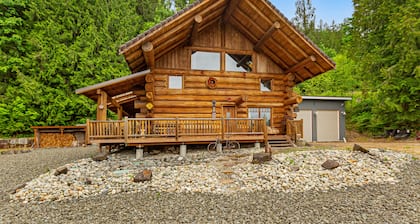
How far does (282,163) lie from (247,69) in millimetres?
6410

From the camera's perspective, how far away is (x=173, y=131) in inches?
373

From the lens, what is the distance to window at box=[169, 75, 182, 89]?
36.7ft

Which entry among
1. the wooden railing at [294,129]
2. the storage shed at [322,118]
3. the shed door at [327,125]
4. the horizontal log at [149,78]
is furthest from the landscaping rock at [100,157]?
the shed door at [327,125]

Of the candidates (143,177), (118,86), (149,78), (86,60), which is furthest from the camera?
(86,60)

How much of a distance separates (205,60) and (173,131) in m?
4.30

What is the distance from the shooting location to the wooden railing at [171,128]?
882 cm

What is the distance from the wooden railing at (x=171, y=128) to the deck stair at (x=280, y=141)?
1063 millimetres

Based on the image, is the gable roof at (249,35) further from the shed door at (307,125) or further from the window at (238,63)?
the shed door at (307,125)

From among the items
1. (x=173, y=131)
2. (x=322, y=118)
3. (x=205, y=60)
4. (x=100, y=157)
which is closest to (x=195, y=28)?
(x=205, y=60)

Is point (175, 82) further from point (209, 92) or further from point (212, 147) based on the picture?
point (212, 147)

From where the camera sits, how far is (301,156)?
25.2 ft

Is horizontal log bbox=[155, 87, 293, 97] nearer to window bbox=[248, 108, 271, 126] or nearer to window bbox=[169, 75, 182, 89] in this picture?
window bbox=[169, 75, 182, 89]

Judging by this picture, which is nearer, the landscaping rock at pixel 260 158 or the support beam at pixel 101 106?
the landscaping rock at pixel 260 158

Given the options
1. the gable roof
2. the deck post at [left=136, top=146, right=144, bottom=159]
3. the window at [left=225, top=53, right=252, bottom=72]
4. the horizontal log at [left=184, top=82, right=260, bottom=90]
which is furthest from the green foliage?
the deck post at [left=136, top=146, right=144, bottom=159]
